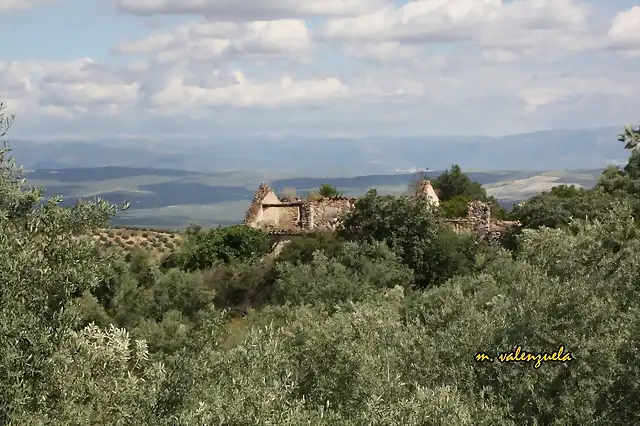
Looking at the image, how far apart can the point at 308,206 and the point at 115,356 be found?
27.6m

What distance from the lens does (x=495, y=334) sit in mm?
15133

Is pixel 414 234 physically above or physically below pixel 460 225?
below

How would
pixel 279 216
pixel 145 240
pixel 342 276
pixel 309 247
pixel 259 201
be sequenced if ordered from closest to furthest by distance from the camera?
1. pixel 342 276
2. pixel 309 247
3. pixel 279 216
4. pixel 259 201
5. pixel 145 240

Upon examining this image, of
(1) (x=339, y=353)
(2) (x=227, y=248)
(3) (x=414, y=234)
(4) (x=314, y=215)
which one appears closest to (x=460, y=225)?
Answer: (3) (x=414, y=234)

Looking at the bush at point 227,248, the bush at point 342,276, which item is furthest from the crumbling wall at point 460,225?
the bush at point 227,248

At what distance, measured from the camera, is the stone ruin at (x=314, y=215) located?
37219 millimetres

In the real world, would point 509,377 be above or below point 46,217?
below

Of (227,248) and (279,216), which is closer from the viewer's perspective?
(227,248)

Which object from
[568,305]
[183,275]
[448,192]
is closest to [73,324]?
[568,305]

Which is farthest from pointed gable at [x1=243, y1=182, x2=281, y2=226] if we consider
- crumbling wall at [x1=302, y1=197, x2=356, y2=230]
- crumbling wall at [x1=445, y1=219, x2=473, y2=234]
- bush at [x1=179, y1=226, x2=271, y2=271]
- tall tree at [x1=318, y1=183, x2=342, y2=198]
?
crumbling wall at [x1=445, y1=219, x2=473, y2=234]

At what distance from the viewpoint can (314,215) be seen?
1513 inches

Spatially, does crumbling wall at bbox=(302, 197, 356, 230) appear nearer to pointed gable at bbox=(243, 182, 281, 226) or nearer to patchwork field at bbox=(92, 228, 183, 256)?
pointed gable at bbox=(243, 182, 281, 226)

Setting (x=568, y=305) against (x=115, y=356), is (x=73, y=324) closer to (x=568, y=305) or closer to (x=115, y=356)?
(x=115, y=356)

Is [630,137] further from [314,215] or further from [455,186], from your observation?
[455,186]
